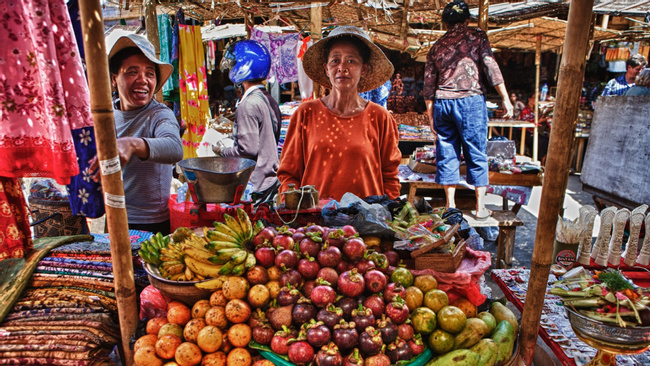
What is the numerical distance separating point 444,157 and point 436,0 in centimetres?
286

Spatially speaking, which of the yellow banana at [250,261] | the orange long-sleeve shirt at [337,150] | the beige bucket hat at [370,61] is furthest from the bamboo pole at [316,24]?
the yellow banana at [250,261]

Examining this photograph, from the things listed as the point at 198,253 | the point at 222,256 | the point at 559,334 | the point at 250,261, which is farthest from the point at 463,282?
the point at 198,253

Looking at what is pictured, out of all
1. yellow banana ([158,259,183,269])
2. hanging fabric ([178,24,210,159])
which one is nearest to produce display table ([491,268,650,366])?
yellow banana ([158,259,183,269])

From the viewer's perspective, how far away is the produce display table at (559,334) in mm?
1871

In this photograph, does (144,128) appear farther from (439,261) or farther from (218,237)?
(439,261)

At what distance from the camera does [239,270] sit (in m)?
1.59

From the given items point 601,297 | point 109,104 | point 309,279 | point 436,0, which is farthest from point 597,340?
point 436,0

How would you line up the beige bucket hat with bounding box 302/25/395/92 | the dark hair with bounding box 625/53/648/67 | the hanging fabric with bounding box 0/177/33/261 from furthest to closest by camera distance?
the dark hair with bounding box 625/53/648/67, the beige bucket hat with bounding box 302/25/395/92, the hanging fabric with bounding box 0/177/33/261

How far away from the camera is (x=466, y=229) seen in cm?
210

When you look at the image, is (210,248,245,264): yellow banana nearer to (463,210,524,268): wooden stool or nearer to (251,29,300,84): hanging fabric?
(463,210,524,268): wooden stool

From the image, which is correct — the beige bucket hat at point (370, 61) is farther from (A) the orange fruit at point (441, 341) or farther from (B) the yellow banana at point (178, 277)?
(A) the orange fruit at point (441, 341)

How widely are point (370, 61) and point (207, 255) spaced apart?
2.06 metres

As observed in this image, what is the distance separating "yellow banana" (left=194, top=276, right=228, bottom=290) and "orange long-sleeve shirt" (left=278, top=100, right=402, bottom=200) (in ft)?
4.25

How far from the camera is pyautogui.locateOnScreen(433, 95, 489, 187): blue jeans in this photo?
4.25 meters
